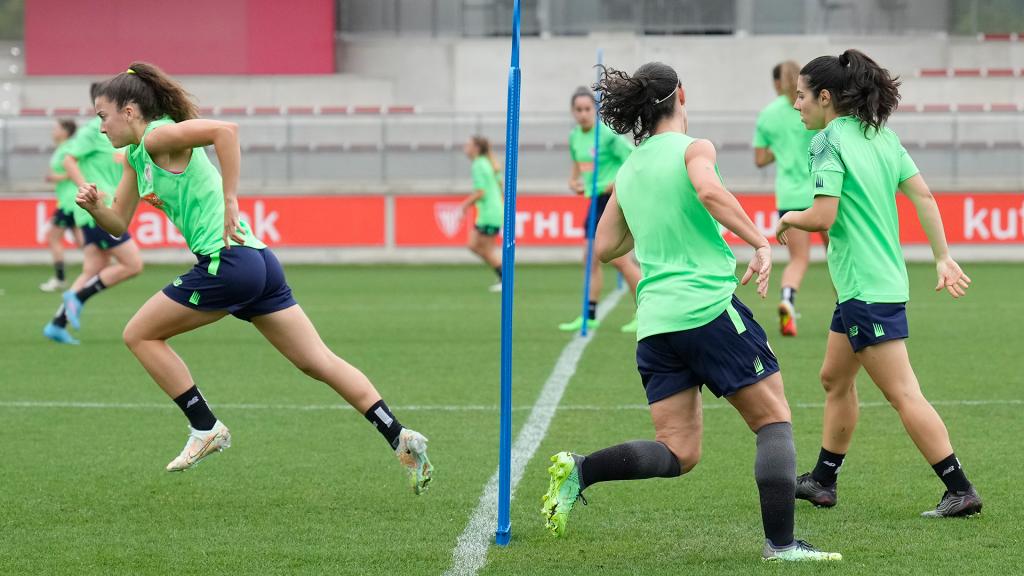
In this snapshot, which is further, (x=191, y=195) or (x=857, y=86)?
(x=191, y=195)

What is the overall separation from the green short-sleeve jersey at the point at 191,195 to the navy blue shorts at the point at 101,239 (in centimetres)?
646

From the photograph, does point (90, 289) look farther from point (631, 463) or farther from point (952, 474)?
point (952, 474)

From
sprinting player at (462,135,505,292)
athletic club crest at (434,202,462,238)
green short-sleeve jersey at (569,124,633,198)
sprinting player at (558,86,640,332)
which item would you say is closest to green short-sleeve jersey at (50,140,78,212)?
sprinting player at (462,135,505,292)

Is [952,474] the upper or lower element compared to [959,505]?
upper

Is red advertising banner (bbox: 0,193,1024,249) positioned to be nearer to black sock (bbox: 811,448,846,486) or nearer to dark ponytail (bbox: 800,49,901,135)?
black sock (bbox: 811,448,846,486)

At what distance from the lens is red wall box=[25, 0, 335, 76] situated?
33219 millimetres

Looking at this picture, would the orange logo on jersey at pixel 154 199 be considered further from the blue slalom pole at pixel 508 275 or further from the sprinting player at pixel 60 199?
the sprinting player at pixel 60 199

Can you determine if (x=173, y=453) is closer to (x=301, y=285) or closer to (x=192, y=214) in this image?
(x=192, y=214)

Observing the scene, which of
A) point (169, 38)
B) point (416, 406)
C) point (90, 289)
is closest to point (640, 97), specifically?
point (416, 406)

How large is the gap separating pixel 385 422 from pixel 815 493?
70.6 inches

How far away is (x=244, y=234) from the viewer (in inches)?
238

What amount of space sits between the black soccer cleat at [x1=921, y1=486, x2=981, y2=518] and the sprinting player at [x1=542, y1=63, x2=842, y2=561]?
878 mm

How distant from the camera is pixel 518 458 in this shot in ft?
22.4

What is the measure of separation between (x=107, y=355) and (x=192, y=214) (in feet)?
18.2
